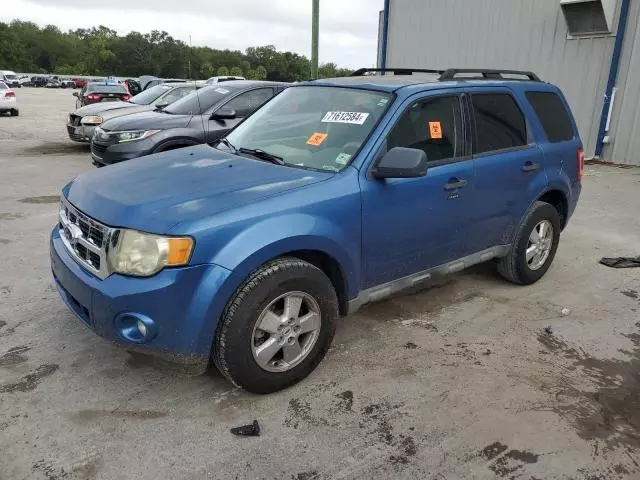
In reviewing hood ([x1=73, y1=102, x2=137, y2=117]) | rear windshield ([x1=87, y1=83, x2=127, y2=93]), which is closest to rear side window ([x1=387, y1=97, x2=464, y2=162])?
hood ([x1=73, y1=102, x2=137, y2=117])

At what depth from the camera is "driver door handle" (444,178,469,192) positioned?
3.64 meters

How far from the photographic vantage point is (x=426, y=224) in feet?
11.7

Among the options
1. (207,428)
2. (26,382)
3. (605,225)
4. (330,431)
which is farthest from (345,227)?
(605,225)

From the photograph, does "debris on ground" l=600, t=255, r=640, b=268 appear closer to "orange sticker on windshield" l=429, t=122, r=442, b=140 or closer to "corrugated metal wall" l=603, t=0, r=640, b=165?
"orange sticker on windshield" l=429, t=122, r=442, b=140

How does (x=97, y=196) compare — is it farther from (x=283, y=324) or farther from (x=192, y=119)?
(x=192, y=119)

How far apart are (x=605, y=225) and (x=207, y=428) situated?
6057 mm

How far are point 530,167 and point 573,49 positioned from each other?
9.40 meters

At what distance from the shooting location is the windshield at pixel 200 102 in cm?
822

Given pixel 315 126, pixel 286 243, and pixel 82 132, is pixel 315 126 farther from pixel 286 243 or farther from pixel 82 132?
pixel 82 132

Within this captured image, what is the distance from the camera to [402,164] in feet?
10.2

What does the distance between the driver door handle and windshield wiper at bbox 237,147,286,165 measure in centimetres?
113

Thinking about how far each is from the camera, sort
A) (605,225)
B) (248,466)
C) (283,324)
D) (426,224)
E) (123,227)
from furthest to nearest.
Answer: (605,225)
(426,224)
(283,324)
(123,227)
(248,466)

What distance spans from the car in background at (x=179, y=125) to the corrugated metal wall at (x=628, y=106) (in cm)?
759

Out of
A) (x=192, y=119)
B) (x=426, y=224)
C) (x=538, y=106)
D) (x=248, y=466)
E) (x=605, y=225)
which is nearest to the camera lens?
(x=248, y=466)
